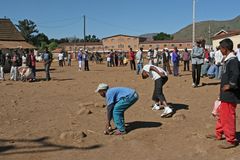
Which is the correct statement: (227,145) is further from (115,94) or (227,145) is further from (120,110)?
(115,94)

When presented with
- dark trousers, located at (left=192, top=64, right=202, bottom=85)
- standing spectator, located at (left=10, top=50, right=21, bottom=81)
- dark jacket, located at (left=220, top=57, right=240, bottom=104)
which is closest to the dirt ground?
dark jacket, located at (left=220, top=57, right=240, bottom=104)

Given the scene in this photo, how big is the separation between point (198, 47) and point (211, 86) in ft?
6.71

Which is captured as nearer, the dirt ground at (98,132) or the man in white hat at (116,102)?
the dirt ground at (98,132)

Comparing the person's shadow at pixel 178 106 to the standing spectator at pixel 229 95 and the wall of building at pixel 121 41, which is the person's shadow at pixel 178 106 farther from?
the wall of building at pixel 121 41

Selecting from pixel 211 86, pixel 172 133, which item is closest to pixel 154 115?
pixel 172 133

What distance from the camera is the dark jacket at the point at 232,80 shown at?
6521 millimetres

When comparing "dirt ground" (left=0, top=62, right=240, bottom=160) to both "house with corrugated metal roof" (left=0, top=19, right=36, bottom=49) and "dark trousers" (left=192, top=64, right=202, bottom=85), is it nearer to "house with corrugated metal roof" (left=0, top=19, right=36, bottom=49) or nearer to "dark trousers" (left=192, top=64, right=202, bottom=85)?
"dark trousers" (left=192, top=64, right=202, bottom=85)

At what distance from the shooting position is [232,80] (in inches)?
257

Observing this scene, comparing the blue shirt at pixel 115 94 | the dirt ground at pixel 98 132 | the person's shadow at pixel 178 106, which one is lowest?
the dirt ground at pixel 98 132

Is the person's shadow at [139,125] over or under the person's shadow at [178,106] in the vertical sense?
under

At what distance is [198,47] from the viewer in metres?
14.6

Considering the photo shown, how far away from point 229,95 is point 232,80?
0.28 m

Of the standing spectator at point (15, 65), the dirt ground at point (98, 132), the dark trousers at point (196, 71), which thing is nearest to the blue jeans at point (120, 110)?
the dirt ground at point (98, 132)

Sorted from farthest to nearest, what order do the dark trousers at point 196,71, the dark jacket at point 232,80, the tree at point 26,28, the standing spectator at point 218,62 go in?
the tree at point 26,28, the standing spectator at point 218,62, the dark trousers at point 196,71, the dark jacket at point 232,80
